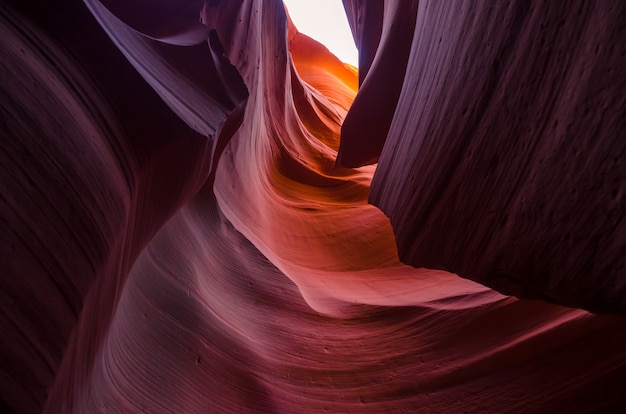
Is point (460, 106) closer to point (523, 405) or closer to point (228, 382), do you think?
point (523, 405)

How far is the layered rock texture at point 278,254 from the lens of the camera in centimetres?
104

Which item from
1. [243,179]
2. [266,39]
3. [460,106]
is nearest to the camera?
[460,106]

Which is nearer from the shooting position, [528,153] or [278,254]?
[528,153]

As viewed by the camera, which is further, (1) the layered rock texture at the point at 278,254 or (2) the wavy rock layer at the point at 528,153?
(1) the layered rock texture at the point at 278,254

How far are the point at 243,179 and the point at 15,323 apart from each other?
2987mm

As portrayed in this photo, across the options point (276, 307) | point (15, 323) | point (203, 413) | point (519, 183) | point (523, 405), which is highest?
point (519, 183)

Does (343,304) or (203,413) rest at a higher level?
(203,413)

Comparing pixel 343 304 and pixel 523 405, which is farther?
pixel 343 304

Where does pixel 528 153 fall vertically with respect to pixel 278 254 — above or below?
above

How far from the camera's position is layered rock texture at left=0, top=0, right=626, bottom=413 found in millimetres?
1035

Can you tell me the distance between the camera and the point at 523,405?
1.79 metres

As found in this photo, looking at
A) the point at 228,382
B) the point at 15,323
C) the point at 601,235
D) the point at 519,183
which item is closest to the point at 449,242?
the point at 519,183

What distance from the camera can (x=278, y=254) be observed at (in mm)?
3662

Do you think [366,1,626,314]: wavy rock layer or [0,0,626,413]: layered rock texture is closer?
[366,1,626,314]: wavy rock layer
